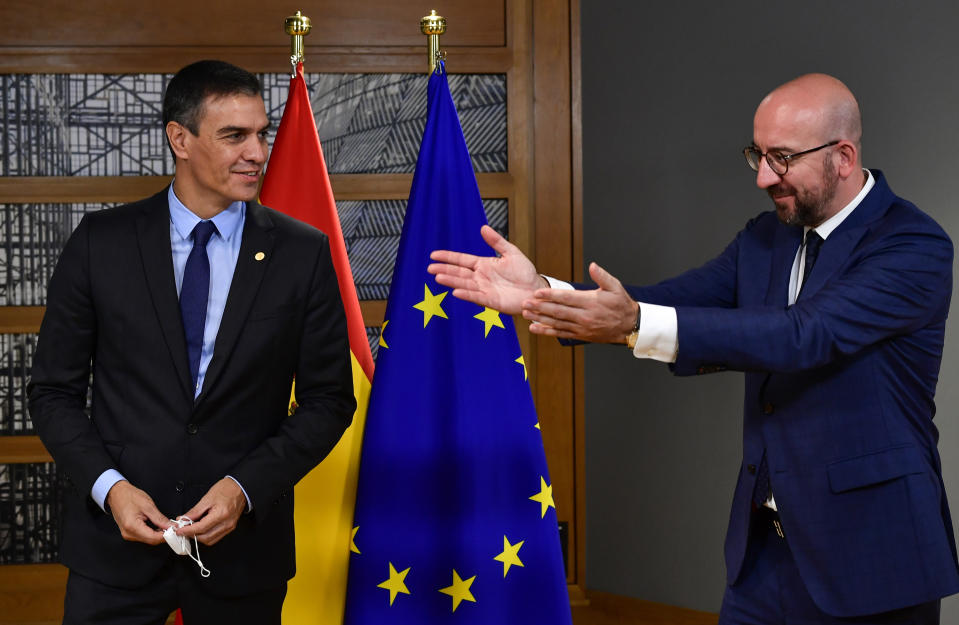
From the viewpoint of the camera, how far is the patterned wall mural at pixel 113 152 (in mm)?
3158

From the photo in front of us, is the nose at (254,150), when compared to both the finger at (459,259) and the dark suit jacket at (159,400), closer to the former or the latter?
the dark suit jacket at (159,400)

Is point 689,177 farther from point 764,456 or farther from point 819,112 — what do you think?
point 764,456

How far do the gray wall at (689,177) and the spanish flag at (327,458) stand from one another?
158 centimetres

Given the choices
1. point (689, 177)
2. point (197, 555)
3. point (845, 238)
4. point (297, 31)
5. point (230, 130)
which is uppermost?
point (297, 31)

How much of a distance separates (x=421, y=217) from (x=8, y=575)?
6.57 ft

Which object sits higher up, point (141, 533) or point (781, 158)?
point (781, 158)

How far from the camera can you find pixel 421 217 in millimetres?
2447

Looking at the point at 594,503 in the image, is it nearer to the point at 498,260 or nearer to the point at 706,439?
the point at 706,439

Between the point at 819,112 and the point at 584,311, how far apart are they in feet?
2.26

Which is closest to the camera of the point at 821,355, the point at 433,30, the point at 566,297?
the point at 566,297

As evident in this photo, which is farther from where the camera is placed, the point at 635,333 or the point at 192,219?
the point at 192,219

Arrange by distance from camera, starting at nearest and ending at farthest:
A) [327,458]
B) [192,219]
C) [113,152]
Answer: [192,219]
[327,458]
[113,152]

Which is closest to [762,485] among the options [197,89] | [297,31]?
[197,89]

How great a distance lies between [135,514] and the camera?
1.64 meters
